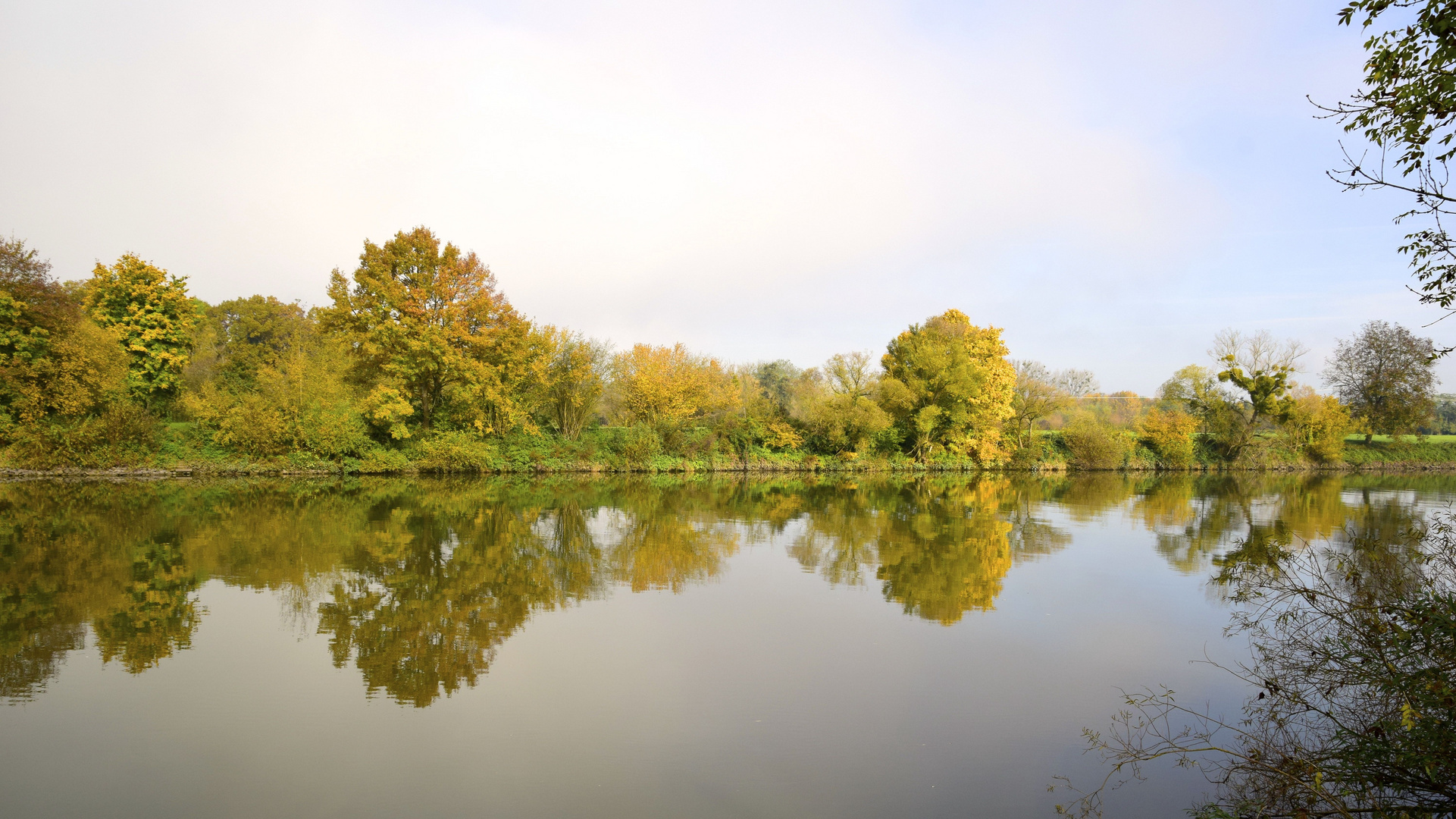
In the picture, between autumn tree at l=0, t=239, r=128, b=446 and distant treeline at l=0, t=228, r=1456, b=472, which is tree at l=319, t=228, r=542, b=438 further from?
autumn tree at l=0, t=239, r=128, b=446

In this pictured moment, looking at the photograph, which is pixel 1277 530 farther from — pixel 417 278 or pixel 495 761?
pixel 417 278

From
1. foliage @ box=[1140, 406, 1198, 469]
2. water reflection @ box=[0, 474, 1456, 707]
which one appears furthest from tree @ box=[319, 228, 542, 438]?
foliage @ box=[1140, 406, 1198, 469]

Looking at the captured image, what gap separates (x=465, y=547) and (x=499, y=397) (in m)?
15.5

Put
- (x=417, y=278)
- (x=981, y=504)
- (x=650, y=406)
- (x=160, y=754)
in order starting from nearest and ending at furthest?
(x=160, y=754) < (x=981, y=504) < (x=417, y=278) < (x=650, y=406)

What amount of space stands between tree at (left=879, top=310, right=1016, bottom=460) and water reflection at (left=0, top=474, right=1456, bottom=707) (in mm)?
9806

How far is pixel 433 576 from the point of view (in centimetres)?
1035

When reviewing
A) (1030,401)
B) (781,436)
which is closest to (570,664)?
(781,436)

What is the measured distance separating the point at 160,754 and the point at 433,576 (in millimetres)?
5339

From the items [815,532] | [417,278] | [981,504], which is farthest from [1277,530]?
[417,278]

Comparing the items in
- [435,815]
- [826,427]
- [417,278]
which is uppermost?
[417,278]

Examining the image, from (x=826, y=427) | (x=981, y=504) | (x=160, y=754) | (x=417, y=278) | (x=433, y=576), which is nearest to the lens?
(x=160, y=754)

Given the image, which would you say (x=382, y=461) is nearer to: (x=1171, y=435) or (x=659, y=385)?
(x=659, y=385)

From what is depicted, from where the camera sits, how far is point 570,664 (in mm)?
7000

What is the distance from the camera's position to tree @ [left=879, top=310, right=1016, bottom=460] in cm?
3469
